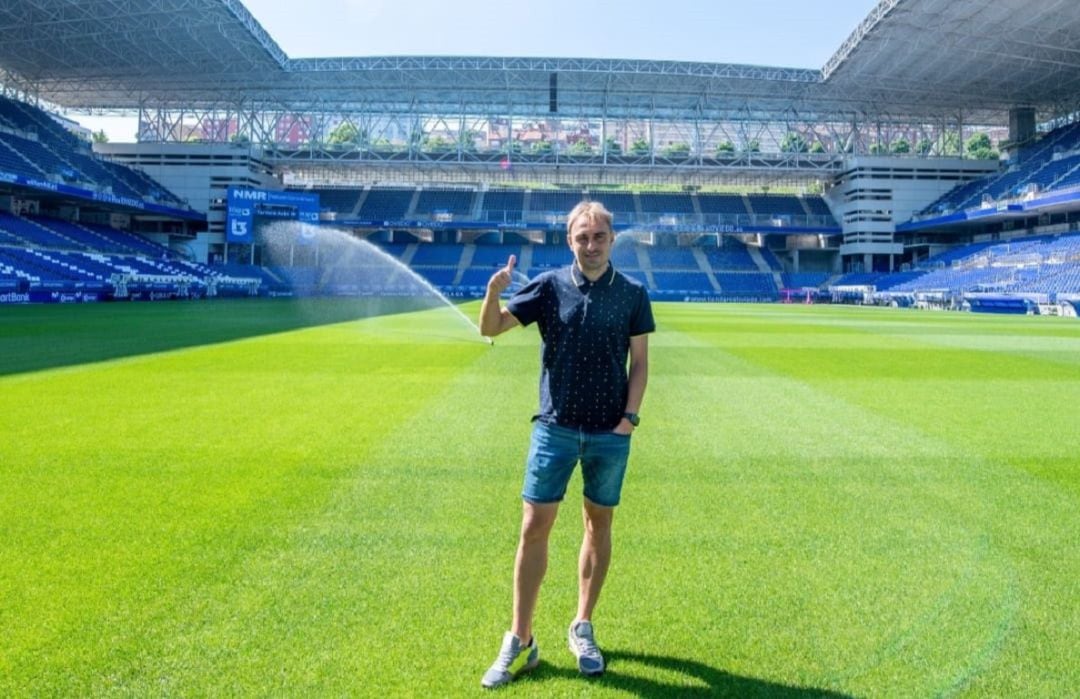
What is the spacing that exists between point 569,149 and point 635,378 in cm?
Result: 7479

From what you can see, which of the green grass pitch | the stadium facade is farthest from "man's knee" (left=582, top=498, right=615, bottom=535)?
the stadium facade

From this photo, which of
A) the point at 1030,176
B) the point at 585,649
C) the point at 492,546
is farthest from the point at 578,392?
Answer: the point at 1030,176

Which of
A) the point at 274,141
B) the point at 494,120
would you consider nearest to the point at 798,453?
the point at 494,120

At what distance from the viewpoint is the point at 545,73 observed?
6225cm

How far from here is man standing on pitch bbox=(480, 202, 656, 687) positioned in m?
3.61

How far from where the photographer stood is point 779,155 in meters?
73.2

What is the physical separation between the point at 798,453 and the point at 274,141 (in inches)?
2963

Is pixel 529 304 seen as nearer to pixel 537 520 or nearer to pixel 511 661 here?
pixel 537 520

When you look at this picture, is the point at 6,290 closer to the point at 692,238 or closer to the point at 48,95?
the point at 48,95

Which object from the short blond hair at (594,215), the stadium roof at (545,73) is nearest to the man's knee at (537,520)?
the short blond hair at (594,215)

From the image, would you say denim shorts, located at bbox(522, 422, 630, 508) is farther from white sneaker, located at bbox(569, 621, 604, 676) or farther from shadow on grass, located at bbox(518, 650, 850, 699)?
shadow on grass, located at bbox(518, 650, 850, 699)

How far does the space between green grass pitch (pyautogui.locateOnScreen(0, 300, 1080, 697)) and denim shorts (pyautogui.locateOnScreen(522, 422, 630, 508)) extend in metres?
0.80

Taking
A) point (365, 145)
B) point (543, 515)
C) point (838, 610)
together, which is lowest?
point (838, 610)

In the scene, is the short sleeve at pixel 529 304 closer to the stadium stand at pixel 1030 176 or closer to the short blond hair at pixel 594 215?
the short blond hair at pixel 594 215
